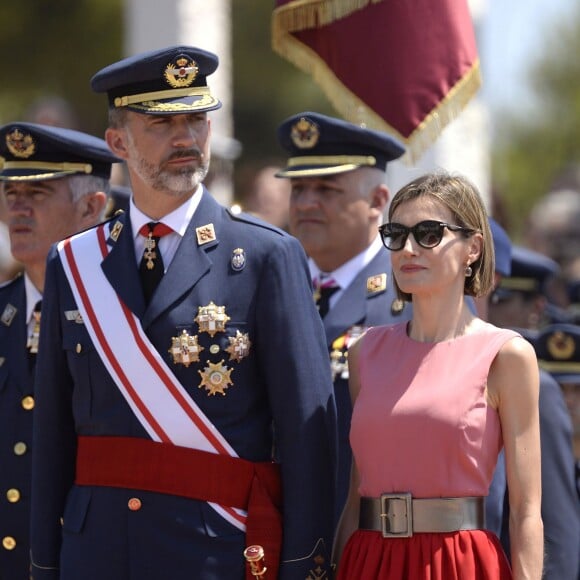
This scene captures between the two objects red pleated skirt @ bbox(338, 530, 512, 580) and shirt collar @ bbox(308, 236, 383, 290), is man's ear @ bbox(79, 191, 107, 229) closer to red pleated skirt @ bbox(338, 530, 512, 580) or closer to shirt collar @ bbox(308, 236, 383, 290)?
shirt collar @ bbox(308, 236, 383, 290)

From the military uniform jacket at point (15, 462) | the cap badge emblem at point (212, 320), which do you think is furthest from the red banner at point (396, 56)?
the cap badge emblem at point (212, 320)

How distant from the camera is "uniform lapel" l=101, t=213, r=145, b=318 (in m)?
4.95

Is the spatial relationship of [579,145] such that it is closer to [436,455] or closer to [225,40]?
[225,40]

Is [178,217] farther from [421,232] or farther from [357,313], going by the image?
[357,313]

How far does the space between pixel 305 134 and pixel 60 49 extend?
1951cm

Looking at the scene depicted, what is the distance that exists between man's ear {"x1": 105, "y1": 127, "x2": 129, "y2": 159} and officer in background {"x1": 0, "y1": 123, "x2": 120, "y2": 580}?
0.99 metres

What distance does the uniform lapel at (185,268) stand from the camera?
4.89 meters

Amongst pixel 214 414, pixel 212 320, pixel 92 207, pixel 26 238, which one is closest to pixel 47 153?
pixel 92 207

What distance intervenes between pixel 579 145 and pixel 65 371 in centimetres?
2422

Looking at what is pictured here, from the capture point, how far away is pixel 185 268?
4.93 meters

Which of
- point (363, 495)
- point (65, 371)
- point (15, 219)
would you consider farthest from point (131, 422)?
point (15, 219)

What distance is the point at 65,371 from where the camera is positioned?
16.6ft

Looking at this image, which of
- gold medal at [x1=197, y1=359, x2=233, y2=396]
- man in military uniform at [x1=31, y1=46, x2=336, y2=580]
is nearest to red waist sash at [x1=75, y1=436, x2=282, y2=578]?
man in military uniform at [x1=31, y1=46, x2=336, y2=580]

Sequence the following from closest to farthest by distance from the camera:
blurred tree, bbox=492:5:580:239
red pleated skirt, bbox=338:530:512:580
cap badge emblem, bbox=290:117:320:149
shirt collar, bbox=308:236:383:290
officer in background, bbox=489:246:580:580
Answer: red pleated skirt, bbox=338:530:512:580 < officer in background, bbox=489:246:580:580 < shirt collar, bbox=308:236:383:290 < cap badge emblem, bbox=290:117:320:149 < blurred tree, bbox=492:5:580:239
